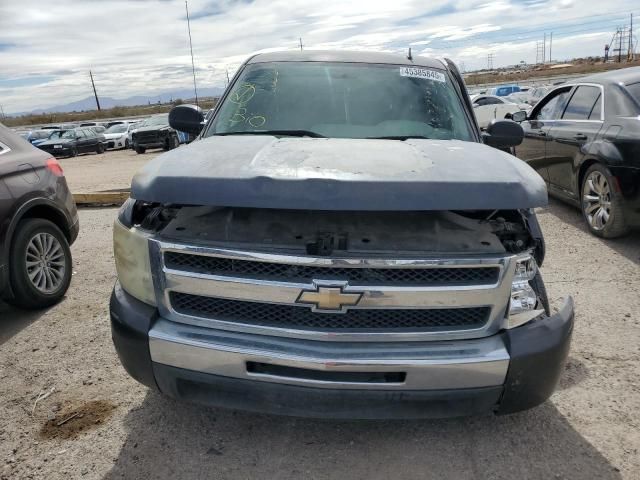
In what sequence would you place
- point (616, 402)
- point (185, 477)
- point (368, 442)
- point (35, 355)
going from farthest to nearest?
point (35, 355) → point (616, 402) → point (368, 442) → point (185, 477)

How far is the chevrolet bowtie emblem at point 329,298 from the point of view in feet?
7.13

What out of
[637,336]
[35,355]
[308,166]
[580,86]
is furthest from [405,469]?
[580,86]

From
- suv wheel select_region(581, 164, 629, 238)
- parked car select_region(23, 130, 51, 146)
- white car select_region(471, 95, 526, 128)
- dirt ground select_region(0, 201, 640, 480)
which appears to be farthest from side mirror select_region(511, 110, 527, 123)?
parked car select_region(23, 130, 51, 146)

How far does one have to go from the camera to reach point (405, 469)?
8.00ft

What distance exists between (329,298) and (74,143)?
2593cm

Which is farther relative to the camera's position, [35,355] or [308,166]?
[35,355]

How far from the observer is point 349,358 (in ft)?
7.14

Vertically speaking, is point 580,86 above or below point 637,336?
above

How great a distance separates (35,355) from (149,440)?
1.52 meters

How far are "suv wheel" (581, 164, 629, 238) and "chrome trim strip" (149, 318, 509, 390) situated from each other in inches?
162

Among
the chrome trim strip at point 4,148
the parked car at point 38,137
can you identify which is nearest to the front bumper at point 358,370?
the chrome trim strip at point 4,148

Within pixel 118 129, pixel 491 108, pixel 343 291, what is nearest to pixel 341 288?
pixel 343 291

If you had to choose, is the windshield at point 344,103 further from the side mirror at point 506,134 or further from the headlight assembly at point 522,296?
the headlight assembly at point 522,296

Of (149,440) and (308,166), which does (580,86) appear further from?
(149,440)
